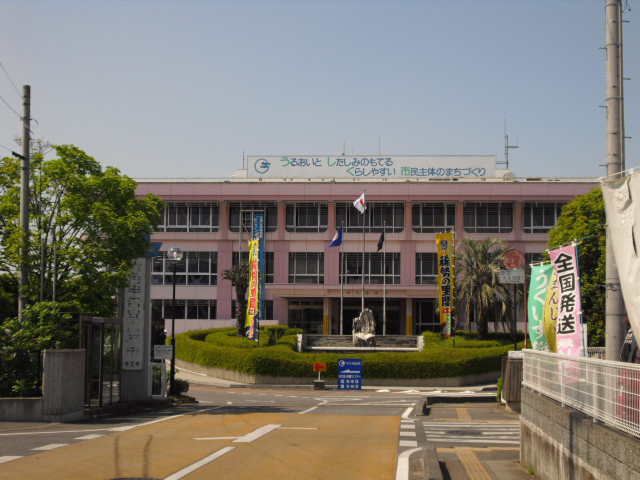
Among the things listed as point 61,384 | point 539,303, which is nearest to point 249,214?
point 61,384

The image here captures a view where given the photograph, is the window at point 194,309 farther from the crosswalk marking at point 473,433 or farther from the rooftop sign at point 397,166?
the crosswalk marking at point 473,433

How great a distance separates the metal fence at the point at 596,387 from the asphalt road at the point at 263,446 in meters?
2.04

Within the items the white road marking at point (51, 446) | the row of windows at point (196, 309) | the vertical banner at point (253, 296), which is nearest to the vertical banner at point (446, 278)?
the vertical banner at point (253, 296)

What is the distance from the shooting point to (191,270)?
66125 millimetres

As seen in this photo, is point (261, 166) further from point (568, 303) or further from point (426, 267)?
point (568, 303)

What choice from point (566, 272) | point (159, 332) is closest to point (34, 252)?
point (159, 332)

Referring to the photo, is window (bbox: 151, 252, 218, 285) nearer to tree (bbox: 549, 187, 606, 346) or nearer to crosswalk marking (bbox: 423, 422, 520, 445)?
tree (bbox: 549, 187, 606, 346)

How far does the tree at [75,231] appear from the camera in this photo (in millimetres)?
23953

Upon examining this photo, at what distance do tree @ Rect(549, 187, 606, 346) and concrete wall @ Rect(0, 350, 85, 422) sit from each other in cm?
2488

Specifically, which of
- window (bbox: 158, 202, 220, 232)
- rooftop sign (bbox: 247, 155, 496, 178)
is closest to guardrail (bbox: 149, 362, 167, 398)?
window (bbox: 158, 202, 220, 232)

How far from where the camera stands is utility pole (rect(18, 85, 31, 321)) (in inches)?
908

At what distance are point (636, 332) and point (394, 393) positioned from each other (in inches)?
1385

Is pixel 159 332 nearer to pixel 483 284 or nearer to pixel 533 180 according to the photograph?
pixel 483 284

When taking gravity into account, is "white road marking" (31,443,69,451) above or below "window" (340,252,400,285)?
below
